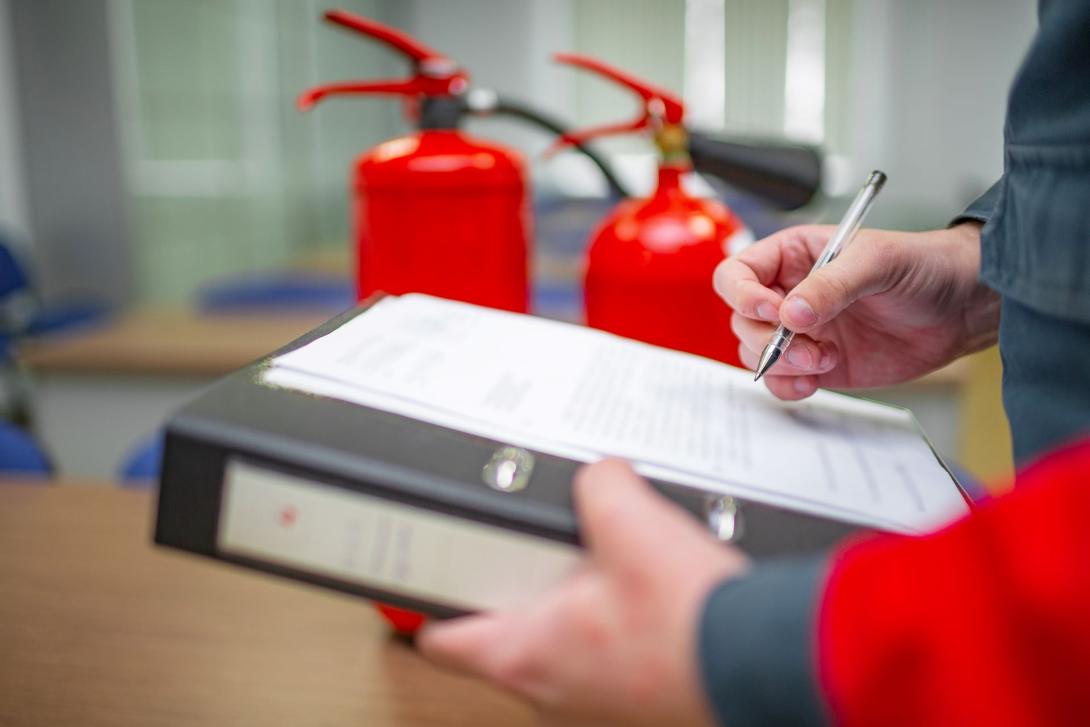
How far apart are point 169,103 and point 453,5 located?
277 centimetres

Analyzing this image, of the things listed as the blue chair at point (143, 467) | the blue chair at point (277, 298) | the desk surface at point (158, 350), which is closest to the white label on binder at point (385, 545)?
the blue chair at point (143, 467)

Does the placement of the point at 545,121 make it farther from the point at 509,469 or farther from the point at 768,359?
the point at 509,469

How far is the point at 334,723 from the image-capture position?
1.65 feet

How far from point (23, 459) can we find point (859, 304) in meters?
1.00

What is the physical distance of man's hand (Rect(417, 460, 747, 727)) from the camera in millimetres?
250

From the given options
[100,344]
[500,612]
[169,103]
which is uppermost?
[169,103]

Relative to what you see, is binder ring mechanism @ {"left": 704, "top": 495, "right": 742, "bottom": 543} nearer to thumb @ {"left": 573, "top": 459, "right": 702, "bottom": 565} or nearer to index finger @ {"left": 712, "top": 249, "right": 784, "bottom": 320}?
thumb @ {"left": 573, "top": 459, "right": 702, "bottom": 565}

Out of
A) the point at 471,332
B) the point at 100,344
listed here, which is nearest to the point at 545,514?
the point at 471,332

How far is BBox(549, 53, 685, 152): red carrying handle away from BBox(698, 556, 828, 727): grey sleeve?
1.93 feet

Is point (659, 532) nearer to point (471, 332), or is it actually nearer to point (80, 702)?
point (471, 332)

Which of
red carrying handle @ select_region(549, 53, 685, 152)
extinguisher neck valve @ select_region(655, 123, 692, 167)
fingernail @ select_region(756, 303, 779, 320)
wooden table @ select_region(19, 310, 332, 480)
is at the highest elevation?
red carrying handle @ select_region(549, 53, 685, 152)

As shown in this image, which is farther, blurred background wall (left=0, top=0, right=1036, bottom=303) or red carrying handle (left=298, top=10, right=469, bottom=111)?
blurred background wall (left=0, top=0, right=1036, bottom=303)

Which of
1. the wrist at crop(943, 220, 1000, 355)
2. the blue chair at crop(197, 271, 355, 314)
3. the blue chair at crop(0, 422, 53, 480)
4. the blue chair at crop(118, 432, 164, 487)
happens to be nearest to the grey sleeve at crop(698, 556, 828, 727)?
the wrist at crop(943, 220, 1000, 355)

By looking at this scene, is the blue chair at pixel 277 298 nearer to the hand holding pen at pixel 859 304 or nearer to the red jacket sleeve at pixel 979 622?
the hand holding pen at pixel 859 304
